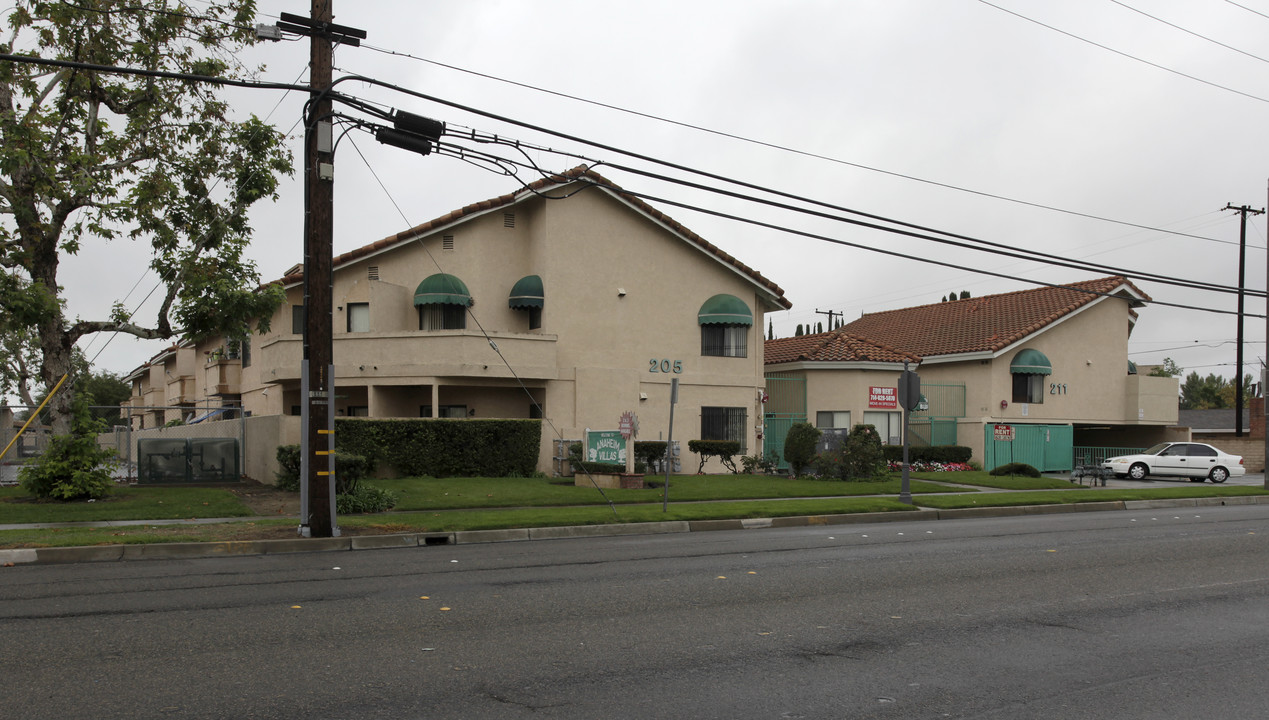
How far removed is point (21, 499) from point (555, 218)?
14.8 meters

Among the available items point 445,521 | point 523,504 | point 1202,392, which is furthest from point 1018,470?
point 1202,392

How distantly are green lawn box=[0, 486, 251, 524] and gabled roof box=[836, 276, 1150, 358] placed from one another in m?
24.7

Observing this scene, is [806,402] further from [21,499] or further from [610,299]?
[21,499]

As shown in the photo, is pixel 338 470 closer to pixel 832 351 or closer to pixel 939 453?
pixel 832 351

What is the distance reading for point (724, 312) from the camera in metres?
29.9

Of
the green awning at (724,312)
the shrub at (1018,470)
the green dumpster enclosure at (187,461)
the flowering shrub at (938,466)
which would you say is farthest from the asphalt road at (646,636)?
the flowering shrub at (938,466)

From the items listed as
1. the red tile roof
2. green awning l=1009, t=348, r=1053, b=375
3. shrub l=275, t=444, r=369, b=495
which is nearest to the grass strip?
shrub l=275, t=444, r=369, b=495

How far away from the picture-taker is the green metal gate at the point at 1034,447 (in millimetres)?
34250

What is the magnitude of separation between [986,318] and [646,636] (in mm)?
33893

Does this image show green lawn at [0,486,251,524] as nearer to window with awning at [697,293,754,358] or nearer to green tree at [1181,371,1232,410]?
window with awning at [697,293,754,358]

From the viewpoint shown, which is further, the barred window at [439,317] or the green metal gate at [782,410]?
the green metal gate at [782,410]

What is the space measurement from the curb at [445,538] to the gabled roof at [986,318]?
1522 cm

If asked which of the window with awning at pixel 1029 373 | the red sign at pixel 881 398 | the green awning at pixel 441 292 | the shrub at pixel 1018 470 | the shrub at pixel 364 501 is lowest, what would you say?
the shrub at pixel 1018 470

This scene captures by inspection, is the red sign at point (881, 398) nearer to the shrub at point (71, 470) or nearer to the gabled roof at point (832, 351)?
the gabled roof at point (832, 351)
